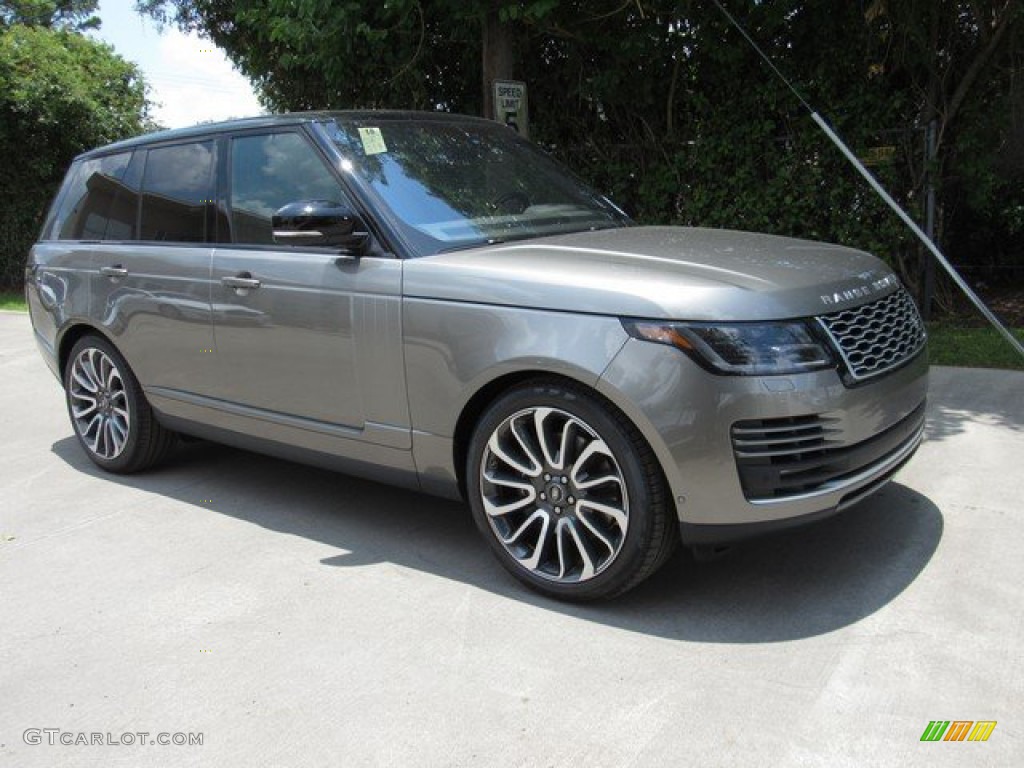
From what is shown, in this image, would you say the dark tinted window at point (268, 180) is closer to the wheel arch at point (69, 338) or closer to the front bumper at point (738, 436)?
the wheel arch at point (69, 338)

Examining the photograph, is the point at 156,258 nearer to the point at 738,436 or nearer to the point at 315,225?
the point at 315,225

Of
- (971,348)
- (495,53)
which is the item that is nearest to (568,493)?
(971,348)

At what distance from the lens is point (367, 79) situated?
33.5 ft

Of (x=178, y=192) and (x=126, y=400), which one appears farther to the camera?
(x=126, y=400)

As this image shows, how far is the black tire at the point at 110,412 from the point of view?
5.24 meters

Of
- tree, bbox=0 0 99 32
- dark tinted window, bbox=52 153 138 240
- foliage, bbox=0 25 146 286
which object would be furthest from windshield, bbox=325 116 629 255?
tree, bbox=0 0 99 32

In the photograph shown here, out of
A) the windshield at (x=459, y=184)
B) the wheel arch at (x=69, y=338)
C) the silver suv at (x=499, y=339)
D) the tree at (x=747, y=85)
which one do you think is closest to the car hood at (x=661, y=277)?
the silver suv at (x=499, y=339)

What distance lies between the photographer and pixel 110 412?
5422 mm

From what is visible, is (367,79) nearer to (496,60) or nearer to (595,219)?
(496,60)

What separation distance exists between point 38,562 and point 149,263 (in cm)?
156

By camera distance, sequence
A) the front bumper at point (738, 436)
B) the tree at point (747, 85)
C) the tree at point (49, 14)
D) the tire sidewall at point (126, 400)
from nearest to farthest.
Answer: the front bumper at point (738, 436) → the tire sidewall at point (126, 400) → the tree at point (747, 85) → the tree at point (49, 14)

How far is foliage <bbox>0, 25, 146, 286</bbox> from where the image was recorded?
1555 cm

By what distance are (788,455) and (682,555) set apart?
98 cm

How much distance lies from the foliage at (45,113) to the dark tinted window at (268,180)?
1288cm
